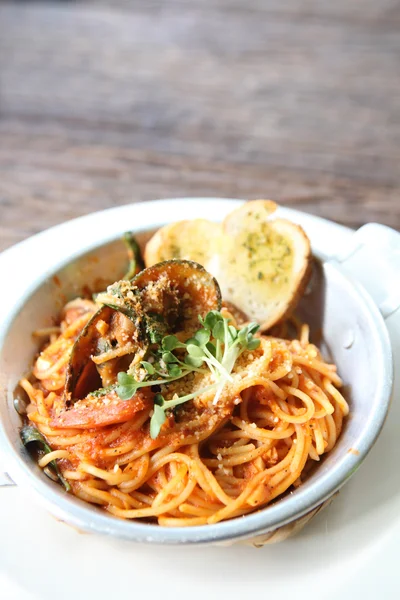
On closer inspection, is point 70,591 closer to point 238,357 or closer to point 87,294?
point 238,357

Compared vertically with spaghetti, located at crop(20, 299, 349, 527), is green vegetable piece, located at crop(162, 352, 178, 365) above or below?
above

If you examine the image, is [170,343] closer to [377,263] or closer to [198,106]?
[377,263]

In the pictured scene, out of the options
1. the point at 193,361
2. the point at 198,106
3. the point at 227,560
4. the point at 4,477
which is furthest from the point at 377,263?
the point at 198,106

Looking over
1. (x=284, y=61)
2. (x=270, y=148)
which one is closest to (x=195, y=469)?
(x=270, y=148)

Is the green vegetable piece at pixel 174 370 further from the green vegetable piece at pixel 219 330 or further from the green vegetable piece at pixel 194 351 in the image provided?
the green vegetable piece at pixel 219 330

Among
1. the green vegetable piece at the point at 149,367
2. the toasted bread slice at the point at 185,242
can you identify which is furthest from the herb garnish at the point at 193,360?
the toasted bread slice at the point at 185,242

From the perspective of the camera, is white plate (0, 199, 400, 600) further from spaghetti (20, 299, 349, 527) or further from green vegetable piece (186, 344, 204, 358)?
green vegetable piece (186, 344, 204, 358)

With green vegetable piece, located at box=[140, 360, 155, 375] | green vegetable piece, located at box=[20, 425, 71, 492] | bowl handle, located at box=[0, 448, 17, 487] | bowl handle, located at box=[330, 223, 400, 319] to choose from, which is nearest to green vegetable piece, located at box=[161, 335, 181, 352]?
green vegetable piece, located at box=[140, 360, 155, 375]
